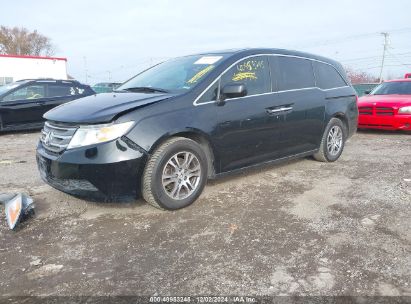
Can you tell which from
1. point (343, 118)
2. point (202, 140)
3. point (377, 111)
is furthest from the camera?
point (377, 111)

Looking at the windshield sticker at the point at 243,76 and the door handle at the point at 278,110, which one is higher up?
the windshield sticker at the point at 243,76

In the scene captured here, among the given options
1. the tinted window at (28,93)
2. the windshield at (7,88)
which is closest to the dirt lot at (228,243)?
the tinted window at (28,93)

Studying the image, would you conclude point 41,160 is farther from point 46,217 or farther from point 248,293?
point 248,293

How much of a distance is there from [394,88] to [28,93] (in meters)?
9.78

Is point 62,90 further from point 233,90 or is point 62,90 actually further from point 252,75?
point 233,90

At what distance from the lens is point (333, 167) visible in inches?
225

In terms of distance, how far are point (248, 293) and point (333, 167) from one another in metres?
3.80

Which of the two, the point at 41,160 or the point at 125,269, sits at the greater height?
the point at 41,160

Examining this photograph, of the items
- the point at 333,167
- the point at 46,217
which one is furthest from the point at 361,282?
the point at 333,167

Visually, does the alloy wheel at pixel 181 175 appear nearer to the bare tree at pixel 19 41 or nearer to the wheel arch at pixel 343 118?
the wheel arch at pixel 343 118

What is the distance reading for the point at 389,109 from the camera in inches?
339

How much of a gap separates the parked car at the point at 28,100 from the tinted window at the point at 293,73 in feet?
23.7

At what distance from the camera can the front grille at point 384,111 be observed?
28.2 ft

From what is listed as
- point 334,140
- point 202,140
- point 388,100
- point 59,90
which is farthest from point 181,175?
point 59,90
